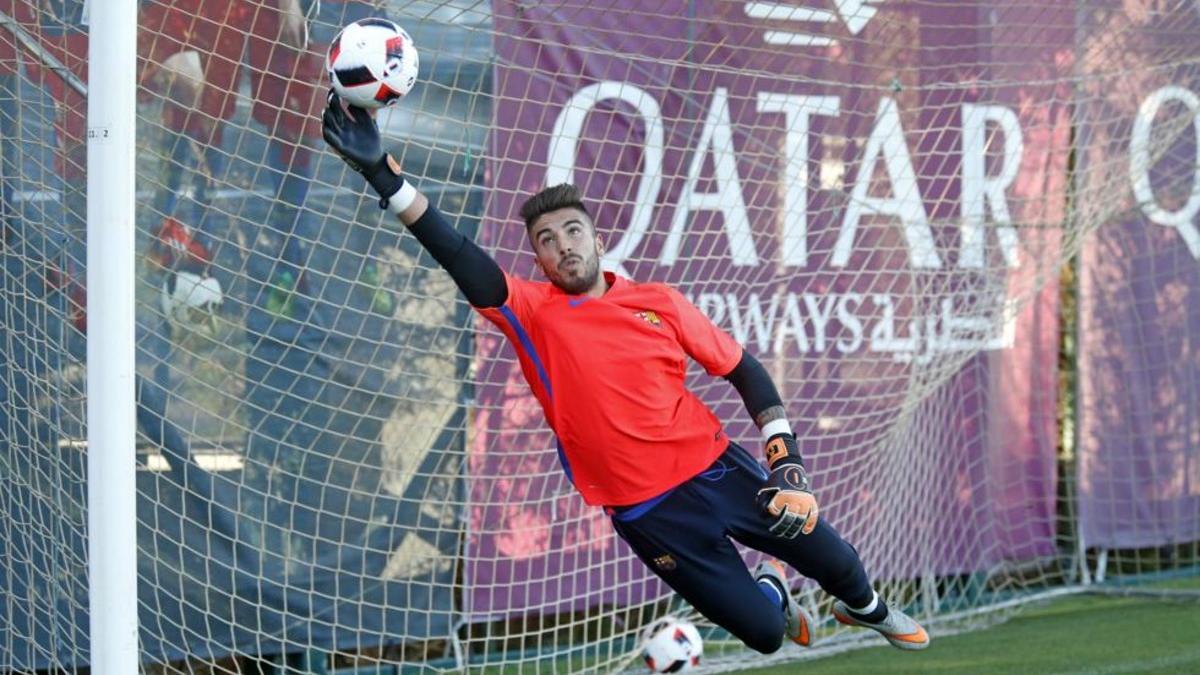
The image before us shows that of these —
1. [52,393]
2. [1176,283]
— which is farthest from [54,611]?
[1176,283]

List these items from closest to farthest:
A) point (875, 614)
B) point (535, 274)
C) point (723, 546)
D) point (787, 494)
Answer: point (787, 494)
point (723, 546)
point (875, 614)
point (535, 274)

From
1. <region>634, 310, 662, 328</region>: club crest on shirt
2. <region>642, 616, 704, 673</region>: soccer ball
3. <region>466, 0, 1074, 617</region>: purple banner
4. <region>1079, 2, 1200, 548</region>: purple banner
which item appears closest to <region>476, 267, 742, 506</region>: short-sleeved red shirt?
<region>634, 310, 662, 328</region>: club crest on shirt

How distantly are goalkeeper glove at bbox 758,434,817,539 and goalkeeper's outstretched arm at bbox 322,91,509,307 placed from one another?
0.95m

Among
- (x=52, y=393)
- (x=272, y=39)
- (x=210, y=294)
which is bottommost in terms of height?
(x=52, y=393)

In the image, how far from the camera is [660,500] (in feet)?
15.5

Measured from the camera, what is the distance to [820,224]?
278 inches

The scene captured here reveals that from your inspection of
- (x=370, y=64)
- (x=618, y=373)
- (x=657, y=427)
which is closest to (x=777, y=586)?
(x=657, y=427)

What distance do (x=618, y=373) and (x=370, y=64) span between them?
4.09 ft

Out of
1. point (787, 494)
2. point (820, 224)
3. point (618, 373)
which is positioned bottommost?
point (787, 494)

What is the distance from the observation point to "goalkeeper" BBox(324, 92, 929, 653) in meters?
4.60

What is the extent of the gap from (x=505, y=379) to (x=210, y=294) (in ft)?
4.28

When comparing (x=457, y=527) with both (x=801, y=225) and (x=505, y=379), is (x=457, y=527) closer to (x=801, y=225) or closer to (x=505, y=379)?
(x=505, y=379)

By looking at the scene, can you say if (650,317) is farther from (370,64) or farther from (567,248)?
(370,64)

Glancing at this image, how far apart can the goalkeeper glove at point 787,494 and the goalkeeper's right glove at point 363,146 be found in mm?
1357
